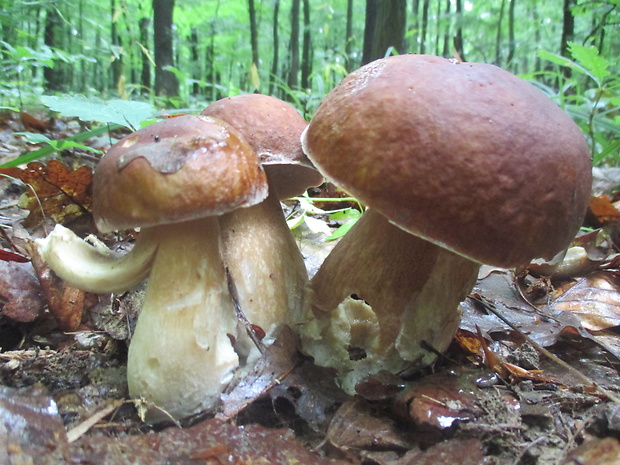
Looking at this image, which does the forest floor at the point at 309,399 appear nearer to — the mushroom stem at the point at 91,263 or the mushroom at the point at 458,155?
the mushroom stem at the point at 91,263

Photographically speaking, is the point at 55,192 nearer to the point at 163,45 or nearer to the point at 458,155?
the point at 458,155

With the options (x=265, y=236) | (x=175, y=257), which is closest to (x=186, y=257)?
(x=175, y=257)

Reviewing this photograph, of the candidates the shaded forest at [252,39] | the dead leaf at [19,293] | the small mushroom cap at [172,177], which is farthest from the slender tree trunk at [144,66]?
the small mushroom cap at [172,177]

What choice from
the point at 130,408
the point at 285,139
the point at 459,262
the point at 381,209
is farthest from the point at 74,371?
the point at 459,262

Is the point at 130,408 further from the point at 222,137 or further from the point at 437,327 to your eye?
the point at 437,327

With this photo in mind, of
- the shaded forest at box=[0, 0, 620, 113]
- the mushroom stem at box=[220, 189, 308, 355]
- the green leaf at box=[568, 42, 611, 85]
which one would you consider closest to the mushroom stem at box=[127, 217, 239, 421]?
the mushroom stem at box=[220, 189, 308, 355]
